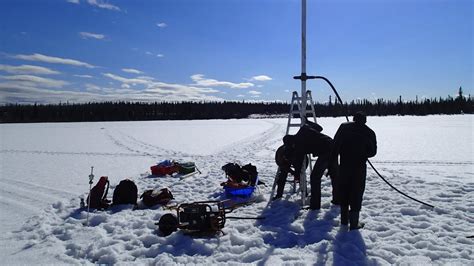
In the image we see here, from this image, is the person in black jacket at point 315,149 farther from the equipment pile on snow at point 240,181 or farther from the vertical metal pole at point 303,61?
the equipment pile on snow at point 240,181

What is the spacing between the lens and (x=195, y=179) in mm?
10414

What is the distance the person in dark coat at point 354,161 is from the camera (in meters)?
5.66

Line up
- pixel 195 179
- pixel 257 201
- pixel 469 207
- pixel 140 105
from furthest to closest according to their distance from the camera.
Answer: pixel 140 105, pixel 195 179, pixel 257 201, pixel 469 207

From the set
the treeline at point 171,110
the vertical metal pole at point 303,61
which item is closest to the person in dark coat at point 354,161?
the vertical metal pole at point 303,61

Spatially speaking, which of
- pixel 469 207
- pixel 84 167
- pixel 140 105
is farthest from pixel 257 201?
pixel 140 105

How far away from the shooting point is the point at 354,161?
571 cm

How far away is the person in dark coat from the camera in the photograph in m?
5.66

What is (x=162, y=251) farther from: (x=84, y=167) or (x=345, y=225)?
(x=84, y=167)

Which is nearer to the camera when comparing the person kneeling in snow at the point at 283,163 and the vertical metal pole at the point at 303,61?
the vertical metal pole at the point at 303,61

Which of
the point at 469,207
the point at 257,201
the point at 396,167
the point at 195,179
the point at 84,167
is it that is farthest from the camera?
the point at 84,167

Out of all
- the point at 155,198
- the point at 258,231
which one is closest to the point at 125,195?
the point at 155,198

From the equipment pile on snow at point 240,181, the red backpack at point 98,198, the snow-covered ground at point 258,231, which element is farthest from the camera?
the equipment pile on snow at point 240,181

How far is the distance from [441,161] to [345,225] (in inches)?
402

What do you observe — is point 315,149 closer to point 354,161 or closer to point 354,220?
point 354,161
